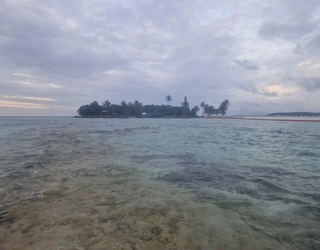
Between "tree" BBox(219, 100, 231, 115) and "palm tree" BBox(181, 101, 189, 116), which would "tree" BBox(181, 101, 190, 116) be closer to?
"palm tree" BBox(181, 101, 189, 116)

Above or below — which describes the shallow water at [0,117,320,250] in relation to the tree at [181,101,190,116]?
below

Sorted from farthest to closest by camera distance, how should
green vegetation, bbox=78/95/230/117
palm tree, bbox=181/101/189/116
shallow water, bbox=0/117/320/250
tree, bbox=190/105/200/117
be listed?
tree, bbox=190/105/200/117, palm tree, bbox=181/101/189/116, green vegetation, bbox=78/95/230/117, shallow water, bbox=0/117/320/250

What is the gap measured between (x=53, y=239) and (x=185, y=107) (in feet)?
602

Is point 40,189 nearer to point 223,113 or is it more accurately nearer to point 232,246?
point 232,246

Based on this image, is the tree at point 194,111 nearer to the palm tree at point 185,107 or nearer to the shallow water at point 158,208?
the palm tree at point 185,107

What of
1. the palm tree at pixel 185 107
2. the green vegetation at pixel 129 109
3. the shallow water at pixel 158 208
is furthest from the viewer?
the palm tree at pixel 185 107

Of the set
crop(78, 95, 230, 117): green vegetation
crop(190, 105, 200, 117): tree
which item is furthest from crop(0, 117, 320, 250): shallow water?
crop(190, 105, 200, 117): tree

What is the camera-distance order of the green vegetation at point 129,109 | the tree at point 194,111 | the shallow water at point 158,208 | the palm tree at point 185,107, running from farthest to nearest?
the tree at point 194,111 < the palm tree at point 185,107 < the green vegetation at point 129,109 < the shallow water at point 158,208

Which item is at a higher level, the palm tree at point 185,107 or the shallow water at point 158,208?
the palm tree at point 185,107

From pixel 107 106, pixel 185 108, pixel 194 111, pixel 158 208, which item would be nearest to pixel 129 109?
pixel 107 106

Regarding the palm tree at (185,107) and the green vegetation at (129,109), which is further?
the palm tree at (185,107)

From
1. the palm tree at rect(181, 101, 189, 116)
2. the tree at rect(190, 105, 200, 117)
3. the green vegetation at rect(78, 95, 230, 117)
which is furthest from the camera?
the tree at rect(190, 105, 200, 117)

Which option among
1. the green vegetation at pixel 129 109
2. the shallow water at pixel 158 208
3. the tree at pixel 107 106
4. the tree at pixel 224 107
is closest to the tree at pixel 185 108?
the green vegetation at pixel 129 109

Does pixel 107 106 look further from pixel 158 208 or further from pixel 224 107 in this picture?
pixel 158 208
